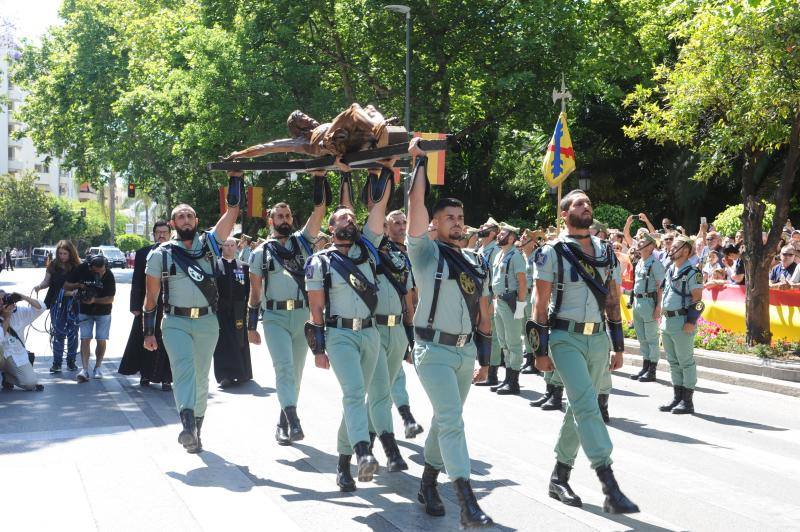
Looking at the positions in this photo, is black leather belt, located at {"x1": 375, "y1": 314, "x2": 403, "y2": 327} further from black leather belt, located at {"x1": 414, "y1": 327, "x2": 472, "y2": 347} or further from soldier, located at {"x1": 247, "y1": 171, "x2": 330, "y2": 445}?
black leather belt, located at {"x1": 414, "y1": 327, "x2": 472, "y2": 347}

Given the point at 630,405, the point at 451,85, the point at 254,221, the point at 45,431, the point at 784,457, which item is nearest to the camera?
the point at 784,457

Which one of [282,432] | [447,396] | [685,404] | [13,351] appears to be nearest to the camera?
[447,396]

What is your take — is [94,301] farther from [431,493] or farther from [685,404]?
[431,493]

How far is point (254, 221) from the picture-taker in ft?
135

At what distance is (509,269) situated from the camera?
11617 millimetres

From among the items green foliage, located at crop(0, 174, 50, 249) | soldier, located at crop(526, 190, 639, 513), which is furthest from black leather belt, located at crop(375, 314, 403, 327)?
green foliage, located at crop(0, 174, 50, 249)

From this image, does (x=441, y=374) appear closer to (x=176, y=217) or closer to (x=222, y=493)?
(x=222, y=493)

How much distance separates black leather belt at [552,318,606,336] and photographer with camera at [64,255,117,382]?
798 centimetres

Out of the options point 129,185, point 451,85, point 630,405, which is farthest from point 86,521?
point 129,185

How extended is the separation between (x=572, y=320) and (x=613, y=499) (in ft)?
3.93

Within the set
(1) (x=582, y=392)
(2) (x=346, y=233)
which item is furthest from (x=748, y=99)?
(1) (x=582, y=392)

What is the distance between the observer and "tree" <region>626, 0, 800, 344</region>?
12602 mm

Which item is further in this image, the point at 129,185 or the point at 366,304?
the point at 129,185

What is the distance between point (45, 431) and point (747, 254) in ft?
34.5
